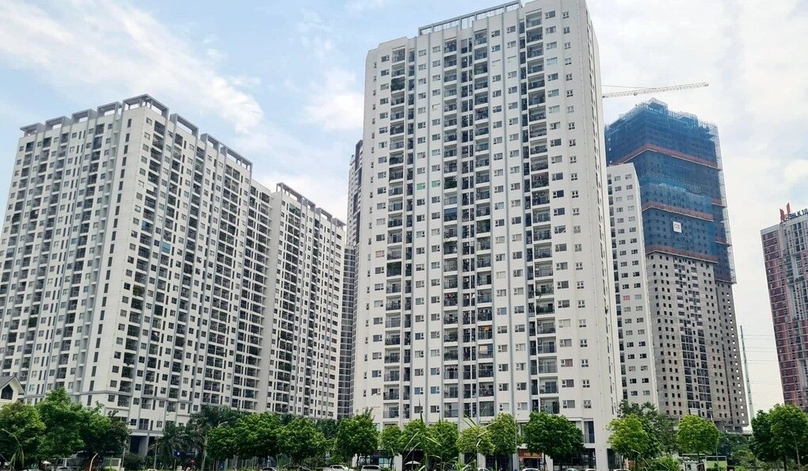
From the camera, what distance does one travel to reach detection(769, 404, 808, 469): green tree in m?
69.0

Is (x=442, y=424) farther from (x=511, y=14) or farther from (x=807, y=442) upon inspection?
(x=511, y=14)

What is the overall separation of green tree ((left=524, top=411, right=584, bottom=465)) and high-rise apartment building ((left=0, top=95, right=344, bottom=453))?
63190mm

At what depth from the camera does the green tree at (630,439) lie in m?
75.8

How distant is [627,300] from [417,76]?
6998cm

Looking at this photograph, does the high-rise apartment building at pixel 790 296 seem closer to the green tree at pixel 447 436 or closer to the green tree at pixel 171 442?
the green tree at pixel 447 436

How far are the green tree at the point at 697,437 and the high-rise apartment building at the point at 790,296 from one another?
105 m

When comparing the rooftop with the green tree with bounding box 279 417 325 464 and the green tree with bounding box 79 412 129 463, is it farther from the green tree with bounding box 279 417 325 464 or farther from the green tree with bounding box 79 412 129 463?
the green tree with bounding box 79 412 129 463

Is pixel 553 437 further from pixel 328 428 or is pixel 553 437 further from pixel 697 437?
pixel 328 428

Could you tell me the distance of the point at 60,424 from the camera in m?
78.6

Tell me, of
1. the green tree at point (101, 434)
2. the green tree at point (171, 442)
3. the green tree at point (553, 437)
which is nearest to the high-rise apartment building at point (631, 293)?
the green tree at point (553, 437)

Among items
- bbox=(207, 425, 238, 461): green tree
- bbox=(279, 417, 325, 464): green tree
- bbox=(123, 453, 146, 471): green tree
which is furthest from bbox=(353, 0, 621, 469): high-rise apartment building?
bbox=(123, 453, 146, 471): green tree

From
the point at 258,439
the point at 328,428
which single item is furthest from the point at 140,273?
the point at 328,428

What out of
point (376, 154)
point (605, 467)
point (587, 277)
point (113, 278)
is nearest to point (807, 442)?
point (605, 467)

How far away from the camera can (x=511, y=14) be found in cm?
10950
